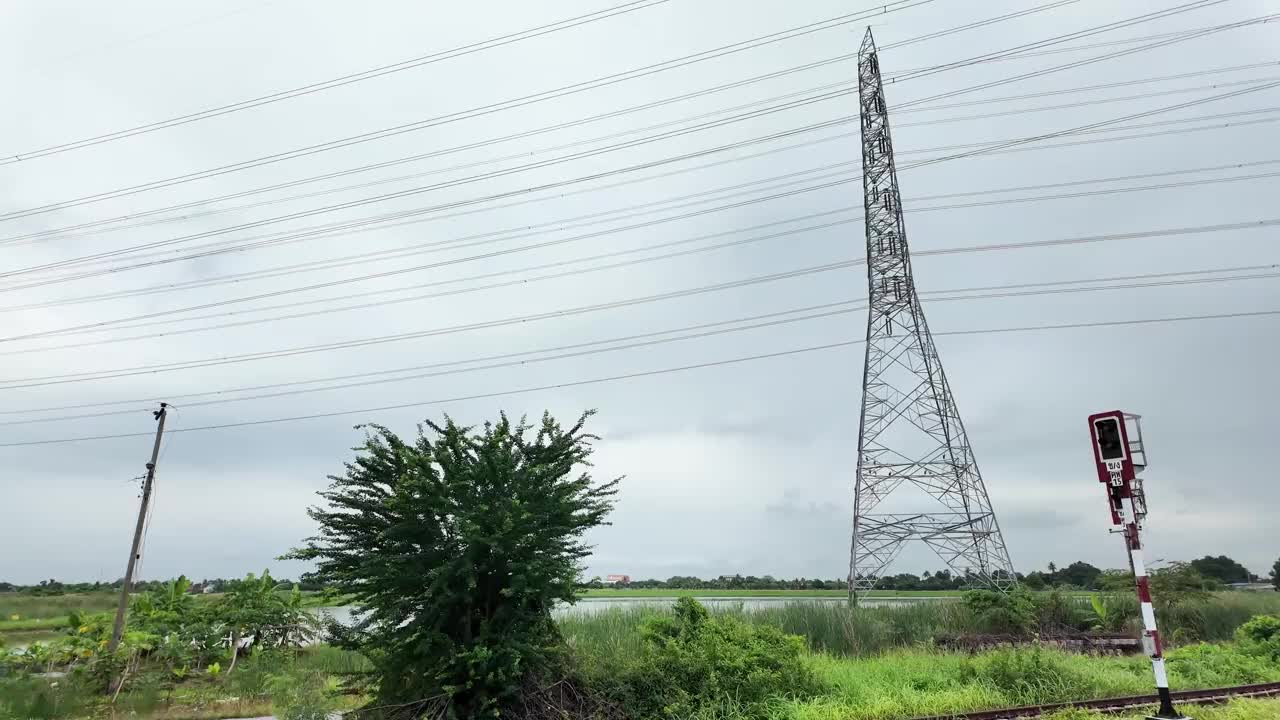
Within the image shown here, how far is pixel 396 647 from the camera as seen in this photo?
1016 cm

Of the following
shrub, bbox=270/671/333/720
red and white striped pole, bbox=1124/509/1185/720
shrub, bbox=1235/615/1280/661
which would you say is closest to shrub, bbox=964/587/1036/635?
shrub, bbox=1235/615/1280/661

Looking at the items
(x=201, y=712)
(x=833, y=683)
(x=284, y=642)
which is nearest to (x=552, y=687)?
(x=833, y=683)

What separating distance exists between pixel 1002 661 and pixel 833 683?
3042mm

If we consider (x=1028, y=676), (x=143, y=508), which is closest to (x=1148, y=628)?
(x=1028, y=676)

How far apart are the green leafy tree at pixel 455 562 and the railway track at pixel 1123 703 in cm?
594

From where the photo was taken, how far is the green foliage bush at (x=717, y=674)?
10727mm

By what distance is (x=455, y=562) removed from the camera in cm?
1027

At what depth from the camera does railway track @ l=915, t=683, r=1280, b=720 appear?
31.9ft

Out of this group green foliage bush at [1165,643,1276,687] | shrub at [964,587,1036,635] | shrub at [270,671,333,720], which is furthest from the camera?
shrub at [964,587,1036,635]

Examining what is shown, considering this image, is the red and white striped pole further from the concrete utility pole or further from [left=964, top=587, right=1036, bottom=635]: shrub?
the concrete utility pole

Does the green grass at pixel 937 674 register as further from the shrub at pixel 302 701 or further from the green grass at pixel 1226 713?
the shrub at pixel 302 701

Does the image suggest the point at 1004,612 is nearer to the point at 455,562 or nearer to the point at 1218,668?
the point at 1218,668

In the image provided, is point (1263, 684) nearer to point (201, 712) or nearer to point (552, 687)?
point (552, 687)

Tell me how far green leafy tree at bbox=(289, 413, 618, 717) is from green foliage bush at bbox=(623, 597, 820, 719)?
5.55 feet
